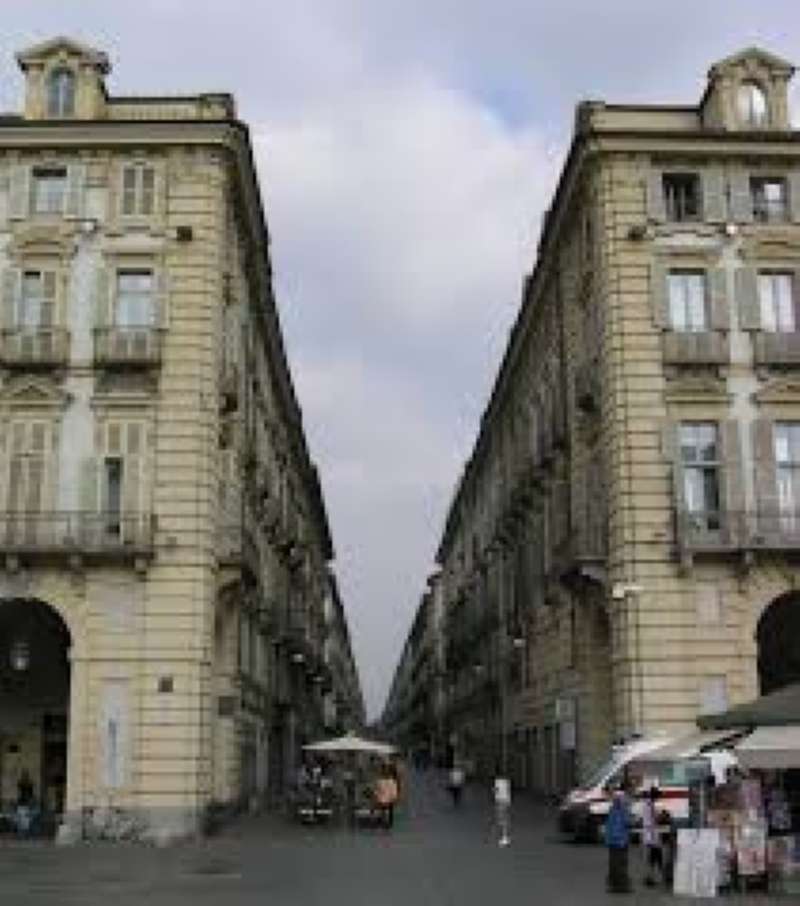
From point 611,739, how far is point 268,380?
75.9 feet

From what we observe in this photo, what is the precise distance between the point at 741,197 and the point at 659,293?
3915mm

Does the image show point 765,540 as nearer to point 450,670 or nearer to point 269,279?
point 269,279

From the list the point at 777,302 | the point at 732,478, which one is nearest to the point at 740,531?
the point at 732,478

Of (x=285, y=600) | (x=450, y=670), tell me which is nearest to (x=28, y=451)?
(x=285, y=600)

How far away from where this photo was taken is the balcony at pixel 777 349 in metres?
39.4

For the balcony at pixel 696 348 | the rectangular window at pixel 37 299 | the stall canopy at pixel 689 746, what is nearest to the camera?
the stall canopy at pixel 689 746

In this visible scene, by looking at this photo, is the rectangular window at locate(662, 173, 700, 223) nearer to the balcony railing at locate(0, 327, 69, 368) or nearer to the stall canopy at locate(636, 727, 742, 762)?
the stall canopy at locate(636, 727, 742, 762)

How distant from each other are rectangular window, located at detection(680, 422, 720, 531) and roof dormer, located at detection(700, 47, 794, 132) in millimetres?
9239

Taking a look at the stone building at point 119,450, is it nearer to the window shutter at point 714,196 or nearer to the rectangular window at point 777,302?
the window shutter at point 714,196

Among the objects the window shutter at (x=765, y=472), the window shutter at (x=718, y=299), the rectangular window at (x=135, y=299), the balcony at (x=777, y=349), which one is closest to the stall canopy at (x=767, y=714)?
the window shutter at (x=765, y=472)

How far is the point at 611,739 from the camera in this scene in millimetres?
42531

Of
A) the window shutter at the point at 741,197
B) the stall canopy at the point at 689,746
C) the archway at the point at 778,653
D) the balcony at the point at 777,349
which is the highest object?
the window shutter at the point at 741,197

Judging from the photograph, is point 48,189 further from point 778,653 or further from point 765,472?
point 778,653

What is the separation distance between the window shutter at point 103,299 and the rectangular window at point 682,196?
15850 millimetres
